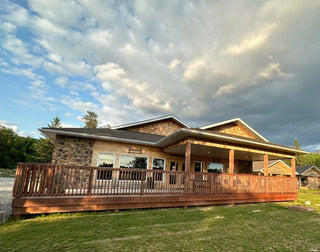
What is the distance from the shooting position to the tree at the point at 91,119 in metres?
45.7

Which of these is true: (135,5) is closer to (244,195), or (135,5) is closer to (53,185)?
Result: (53,185)

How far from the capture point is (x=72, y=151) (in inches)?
347

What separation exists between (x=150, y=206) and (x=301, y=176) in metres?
37.2

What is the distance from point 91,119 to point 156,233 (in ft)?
155

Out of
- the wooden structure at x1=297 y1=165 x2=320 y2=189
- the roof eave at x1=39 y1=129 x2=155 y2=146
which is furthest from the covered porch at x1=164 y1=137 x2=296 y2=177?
the wooden structure at x1=297 y1=165 x2=320 y2=189

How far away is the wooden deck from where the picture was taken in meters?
4.82

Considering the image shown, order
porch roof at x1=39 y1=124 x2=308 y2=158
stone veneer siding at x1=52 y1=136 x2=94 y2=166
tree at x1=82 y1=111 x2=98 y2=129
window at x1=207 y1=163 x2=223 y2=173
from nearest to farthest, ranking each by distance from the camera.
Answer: porch roof at x1=39 y1=124 x2=308 y2=158 < stone veneer siding at x1=52 y1=136 x2=94 y2=166 < window at x1=207 y1=163 x2=223 y2=173 < tree at x1=82 y1=111 x2=98 y2=129

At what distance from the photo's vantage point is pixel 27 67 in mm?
13148

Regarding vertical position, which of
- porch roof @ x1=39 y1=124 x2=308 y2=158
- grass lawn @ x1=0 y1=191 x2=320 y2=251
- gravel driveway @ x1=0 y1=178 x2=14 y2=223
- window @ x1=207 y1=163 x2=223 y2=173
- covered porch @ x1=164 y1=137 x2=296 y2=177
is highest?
porch roof @ x1=39 y1=124 x2=308 y2=158

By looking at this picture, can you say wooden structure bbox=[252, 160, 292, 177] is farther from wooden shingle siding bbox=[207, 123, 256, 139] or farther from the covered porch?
wooden shingle siding bbox=[207, 123, 256, 139]

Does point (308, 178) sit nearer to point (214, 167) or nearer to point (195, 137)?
point (214, 167)

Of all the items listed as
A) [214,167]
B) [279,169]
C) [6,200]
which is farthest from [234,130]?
[279,169]

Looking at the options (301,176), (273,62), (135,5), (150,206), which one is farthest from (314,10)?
(301,176)

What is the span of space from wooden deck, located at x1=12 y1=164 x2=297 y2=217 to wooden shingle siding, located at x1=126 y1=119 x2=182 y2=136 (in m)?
5.94
